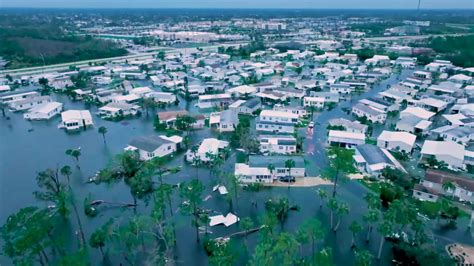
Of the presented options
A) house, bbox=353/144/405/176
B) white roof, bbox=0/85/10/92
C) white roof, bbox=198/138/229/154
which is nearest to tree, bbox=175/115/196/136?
white roof, bbox=198/138/229/154

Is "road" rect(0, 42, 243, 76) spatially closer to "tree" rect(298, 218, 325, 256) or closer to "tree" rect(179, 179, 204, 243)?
"tree" rect(179, 179, 204, 243)

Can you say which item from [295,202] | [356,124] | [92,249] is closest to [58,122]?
[92,249]

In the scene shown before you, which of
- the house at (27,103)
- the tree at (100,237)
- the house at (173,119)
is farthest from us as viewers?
the house at (27,103)

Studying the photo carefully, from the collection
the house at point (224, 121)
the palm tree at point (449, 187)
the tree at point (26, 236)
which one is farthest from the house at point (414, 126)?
the tree at point (26, 236)

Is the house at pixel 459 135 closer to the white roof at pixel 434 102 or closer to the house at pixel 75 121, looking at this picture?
the white roof at pixel 434 102

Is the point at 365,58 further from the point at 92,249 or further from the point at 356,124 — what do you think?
the point at 92,249

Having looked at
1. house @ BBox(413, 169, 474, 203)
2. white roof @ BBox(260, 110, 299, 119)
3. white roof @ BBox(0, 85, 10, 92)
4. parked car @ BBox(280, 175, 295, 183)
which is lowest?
parked car @ BBox(280, 175, 295, 183)

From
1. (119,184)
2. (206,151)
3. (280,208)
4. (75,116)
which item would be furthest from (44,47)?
(280,208)
